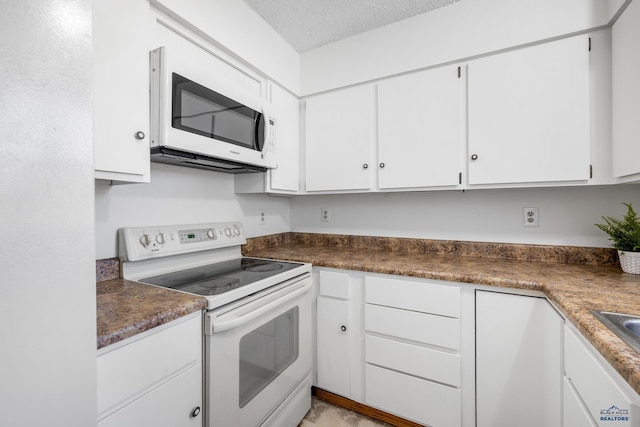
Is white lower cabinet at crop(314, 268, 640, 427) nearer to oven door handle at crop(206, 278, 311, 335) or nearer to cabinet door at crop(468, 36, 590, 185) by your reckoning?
oven door handle at crop(206, 278, 311, 335)

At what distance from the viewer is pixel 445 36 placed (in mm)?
1608

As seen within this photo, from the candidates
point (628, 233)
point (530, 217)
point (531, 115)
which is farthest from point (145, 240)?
point (628, 233)

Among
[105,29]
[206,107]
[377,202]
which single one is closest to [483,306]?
[377,202]

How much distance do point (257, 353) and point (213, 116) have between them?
3.58 feet

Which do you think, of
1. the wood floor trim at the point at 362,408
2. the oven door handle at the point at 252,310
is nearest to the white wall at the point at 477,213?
the oven door handle at the point at 252,310

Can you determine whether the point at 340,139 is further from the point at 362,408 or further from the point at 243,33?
the point at 362,408


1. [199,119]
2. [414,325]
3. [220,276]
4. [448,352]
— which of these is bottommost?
[448,352]

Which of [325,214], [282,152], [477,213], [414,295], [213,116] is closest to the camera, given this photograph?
[213,116]

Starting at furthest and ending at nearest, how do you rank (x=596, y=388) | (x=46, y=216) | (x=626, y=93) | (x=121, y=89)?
(x=626, y=93) → (x=121, y=89) → (x=596, y=388) → (x=46, y=216)

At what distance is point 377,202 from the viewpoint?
7.03ft

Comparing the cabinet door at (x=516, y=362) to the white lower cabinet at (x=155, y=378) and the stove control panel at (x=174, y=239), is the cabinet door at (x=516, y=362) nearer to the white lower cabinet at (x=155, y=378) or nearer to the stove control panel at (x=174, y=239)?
the white lower cabinet at (x=155, y=378)

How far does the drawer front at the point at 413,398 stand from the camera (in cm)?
134

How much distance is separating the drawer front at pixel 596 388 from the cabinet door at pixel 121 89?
1563 mm

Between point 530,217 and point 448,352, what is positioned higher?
point 530,217
